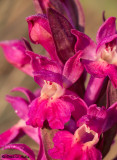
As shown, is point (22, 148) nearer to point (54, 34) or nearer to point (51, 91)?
point (51, 91)

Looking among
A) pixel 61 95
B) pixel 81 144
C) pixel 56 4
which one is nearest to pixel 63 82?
pixel 61 95

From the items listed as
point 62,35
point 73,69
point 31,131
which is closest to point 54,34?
point 62,35

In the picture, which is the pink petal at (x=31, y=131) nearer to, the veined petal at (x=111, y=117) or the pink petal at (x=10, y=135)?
the pink petal at (x=10, y=135)

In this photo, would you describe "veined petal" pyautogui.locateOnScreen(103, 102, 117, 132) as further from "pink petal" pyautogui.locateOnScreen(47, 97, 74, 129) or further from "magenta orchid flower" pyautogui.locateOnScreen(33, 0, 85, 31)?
"magenta orchid flower" pyautogui.locateOnScreen(33, 0, 85, 31)

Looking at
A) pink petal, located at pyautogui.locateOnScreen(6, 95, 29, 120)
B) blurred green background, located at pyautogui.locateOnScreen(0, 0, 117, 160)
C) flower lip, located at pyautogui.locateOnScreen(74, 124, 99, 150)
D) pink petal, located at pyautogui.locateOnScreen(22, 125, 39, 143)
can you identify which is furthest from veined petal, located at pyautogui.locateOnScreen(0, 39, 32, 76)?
blurred green background, located at pyautogui.locateOnScreen(0, 0, 117, 160)

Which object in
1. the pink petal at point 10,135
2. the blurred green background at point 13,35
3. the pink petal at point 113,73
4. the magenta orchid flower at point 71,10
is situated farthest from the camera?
the blurred green background at point 13,35

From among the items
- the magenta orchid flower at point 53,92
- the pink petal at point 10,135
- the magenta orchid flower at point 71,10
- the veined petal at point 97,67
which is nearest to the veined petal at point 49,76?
the magenta orchid flower at point 53,92
